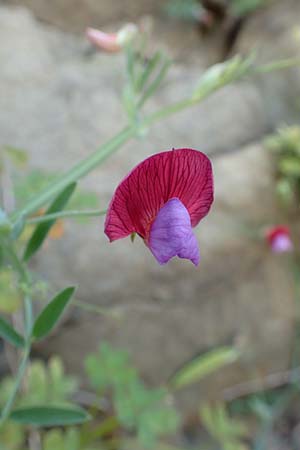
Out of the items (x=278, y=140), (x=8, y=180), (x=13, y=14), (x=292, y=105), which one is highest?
(x=13, y=14)

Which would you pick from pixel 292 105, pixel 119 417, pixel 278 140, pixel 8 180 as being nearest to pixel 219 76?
pixel 8 180

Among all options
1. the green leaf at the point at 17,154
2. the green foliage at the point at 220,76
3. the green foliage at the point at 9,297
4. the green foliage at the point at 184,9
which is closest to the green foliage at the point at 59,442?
the green foliage at the point at 9,297

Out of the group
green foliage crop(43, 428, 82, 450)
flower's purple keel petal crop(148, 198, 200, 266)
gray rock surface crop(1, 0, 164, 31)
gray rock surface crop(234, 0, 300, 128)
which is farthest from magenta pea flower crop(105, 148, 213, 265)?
gray rock surface crop(1, 0, 164, 31)

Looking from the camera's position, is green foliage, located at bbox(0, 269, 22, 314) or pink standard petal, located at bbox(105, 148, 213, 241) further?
green foliage, located at bbox(0, 269, 22, 314)

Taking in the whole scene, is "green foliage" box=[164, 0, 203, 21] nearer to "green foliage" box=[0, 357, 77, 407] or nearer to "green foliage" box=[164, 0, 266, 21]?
"green foliage" box=[164, 0, 266, 21]

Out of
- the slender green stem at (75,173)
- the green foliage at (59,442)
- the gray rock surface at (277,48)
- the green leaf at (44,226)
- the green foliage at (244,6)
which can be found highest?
the green foliage at (244,6)

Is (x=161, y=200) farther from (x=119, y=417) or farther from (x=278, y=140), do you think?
(x=278, y=140)

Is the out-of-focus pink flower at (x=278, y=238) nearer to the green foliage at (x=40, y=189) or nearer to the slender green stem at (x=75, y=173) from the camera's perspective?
the green foliage at (x=40, y=189)
